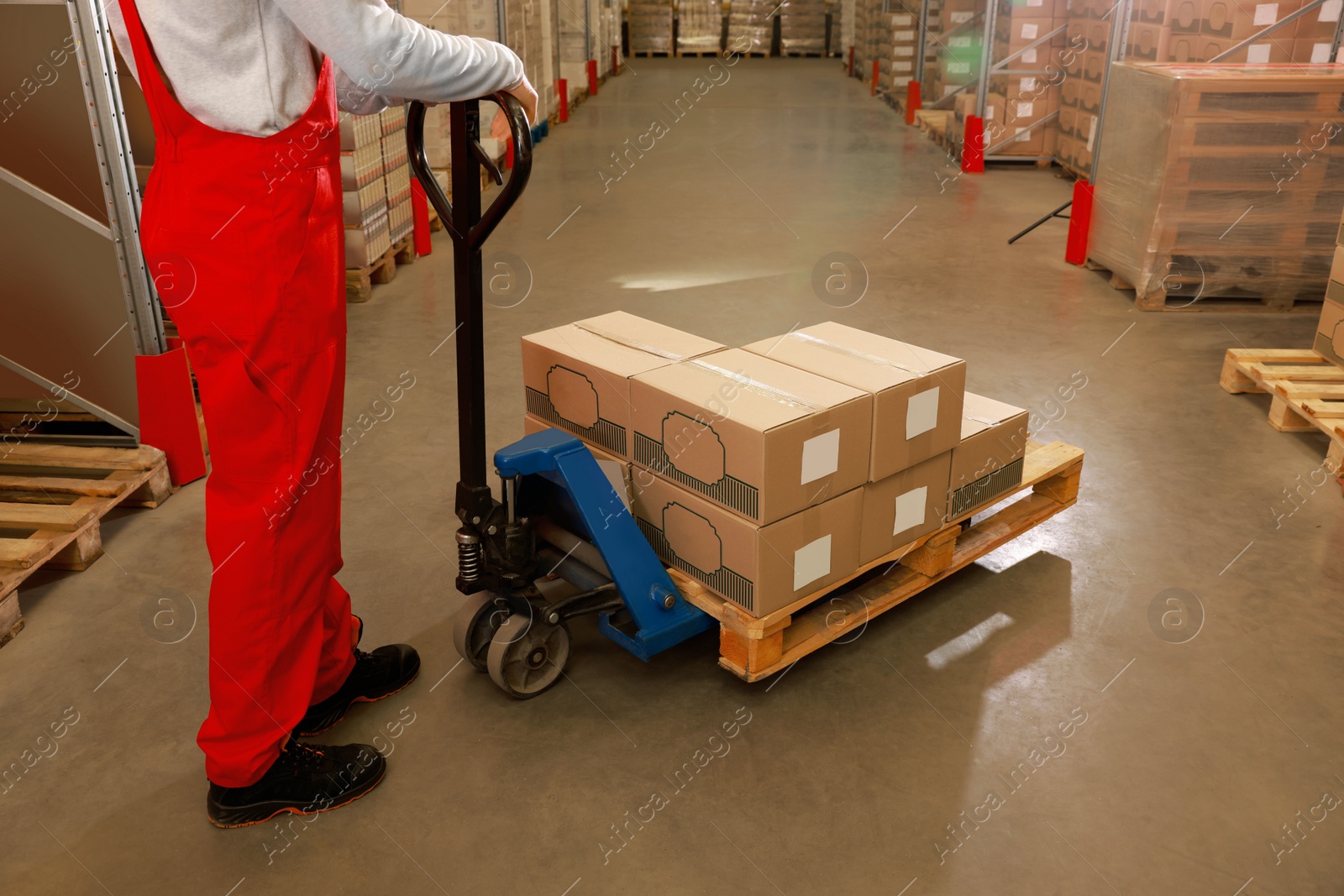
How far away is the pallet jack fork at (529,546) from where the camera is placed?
2.46 m

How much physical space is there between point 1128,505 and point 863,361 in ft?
5.02

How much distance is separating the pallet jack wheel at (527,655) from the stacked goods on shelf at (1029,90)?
8886 millimetres

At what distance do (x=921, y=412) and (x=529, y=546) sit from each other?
1.12 meters

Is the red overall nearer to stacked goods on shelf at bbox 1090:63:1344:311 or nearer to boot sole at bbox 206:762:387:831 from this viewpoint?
boot sole at bbox 206:762:387:831

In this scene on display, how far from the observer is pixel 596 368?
2.97 metres

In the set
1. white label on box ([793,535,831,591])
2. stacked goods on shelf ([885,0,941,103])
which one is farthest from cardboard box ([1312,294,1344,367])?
stacked goods on shelf ([885,0,941,103])

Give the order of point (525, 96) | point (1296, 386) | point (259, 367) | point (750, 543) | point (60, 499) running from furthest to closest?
point (1296, 386) < point (60, 499) < point (750, 543) < point (525, 96) < point (259, 367)

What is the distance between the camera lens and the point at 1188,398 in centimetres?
488

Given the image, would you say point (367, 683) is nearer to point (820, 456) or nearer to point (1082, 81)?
point (820, 456)

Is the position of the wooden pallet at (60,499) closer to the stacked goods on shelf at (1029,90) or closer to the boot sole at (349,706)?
the boot sole at (349,706)

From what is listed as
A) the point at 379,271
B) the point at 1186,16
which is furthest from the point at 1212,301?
the point at 379,271

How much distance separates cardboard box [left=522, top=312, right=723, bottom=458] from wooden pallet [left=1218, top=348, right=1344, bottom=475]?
261cm

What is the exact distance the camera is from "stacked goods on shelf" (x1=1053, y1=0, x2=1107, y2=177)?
29.8 ft

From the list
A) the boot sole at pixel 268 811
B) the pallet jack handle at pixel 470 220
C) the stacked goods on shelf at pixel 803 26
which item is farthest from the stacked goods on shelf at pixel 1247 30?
the stacked goods on shelf at pixel 803 26
